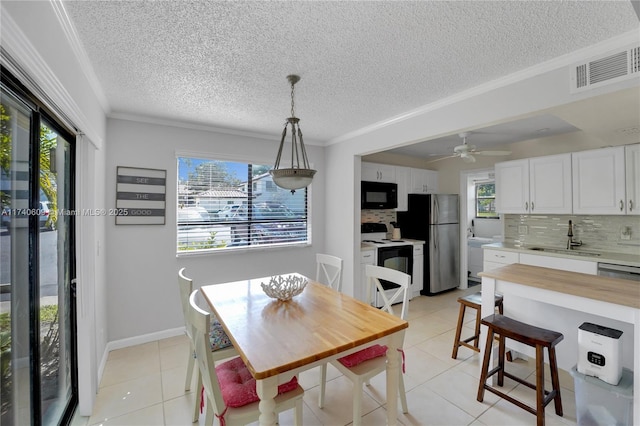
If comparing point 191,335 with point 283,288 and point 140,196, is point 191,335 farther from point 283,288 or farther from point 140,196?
point 140,196

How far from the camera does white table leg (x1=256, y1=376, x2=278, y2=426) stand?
1225 millimetres

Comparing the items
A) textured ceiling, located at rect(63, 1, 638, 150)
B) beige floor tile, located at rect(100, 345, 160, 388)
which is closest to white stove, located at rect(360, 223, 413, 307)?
textured ceiling, located at rect(63, 1, 638, 150)

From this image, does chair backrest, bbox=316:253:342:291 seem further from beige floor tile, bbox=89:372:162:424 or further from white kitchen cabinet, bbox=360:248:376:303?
beige floor tile, bbox=89:372:162:424

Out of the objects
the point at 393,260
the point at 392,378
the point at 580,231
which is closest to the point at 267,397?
the point at 392,378

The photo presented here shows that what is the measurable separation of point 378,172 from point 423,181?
3.54ft

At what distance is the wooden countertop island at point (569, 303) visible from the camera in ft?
5.34

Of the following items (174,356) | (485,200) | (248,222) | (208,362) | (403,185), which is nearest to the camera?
(208,362)

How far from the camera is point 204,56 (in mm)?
1790

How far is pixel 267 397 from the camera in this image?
48.8 inches

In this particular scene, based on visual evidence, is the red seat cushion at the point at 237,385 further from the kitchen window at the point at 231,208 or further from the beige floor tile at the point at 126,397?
the kitchen window at the point at 231,208

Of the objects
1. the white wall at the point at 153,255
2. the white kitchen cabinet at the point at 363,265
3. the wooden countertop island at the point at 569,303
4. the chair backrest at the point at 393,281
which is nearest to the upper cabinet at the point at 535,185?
the wooden countertop island at the point at 569,303

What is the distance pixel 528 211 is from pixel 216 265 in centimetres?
407

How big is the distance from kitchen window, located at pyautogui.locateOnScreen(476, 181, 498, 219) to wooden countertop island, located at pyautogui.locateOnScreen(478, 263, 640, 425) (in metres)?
3.88

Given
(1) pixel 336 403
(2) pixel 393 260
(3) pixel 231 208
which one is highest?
(3) pixel 231 208
